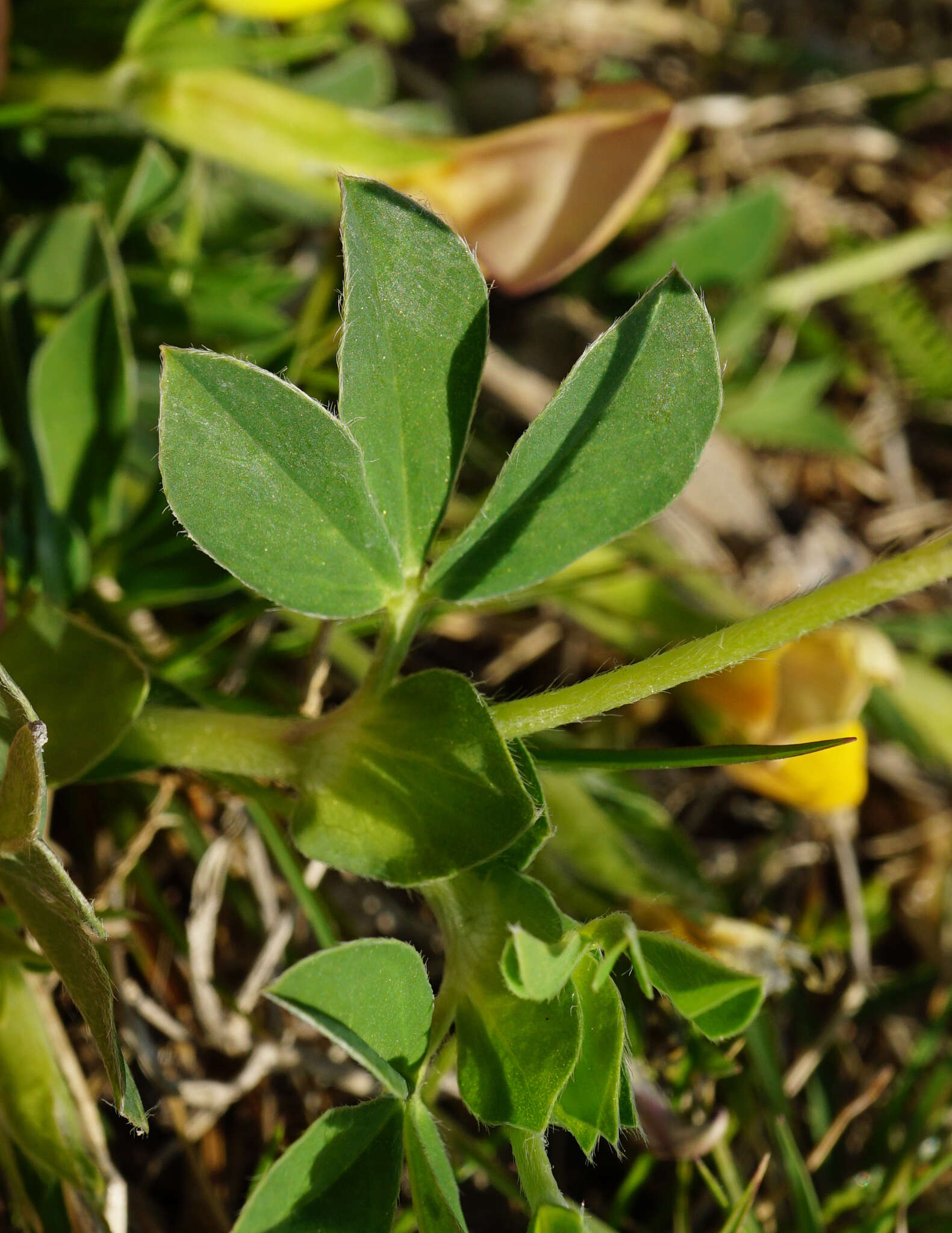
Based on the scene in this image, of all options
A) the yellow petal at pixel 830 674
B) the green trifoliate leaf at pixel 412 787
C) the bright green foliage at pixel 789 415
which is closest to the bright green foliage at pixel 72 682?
the green trifoliate leaf at pixel 412 787

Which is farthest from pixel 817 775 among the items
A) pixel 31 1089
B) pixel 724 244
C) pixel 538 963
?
pixel 724 244

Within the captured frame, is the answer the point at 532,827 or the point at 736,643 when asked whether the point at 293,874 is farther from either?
the point at 736,643

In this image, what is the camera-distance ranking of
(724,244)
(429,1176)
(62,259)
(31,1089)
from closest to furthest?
(429,1176) → (31,1089) → (62,259) → (724,244)

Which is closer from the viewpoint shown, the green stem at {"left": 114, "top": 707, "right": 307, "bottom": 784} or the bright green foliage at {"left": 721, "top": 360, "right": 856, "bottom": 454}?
the green stem at {"left": 114, "top": 707, "right": 307, "bottom": 784}

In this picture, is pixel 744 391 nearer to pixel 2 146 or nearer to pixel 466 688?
pixel 2 146

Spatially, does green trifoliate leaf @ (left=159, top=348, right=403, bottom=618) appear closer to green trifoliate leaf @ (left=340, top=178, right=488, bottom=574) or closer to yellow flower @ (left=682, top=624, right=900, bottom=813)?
green trifoliate leaf @ (left=340, top=178, right=488, bottom=574)

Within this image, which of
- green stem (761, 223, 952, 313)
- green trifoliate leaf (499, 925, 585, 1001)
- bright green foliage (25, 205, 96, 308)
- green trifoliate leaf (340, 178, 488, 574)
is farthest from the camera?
green stem (761, 223, 952, 313)

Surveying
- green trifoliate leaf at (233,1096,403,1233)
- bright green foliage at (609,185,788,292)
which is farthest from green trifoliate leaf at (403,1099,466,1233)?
bright green foliage at (609,185,788,292)
